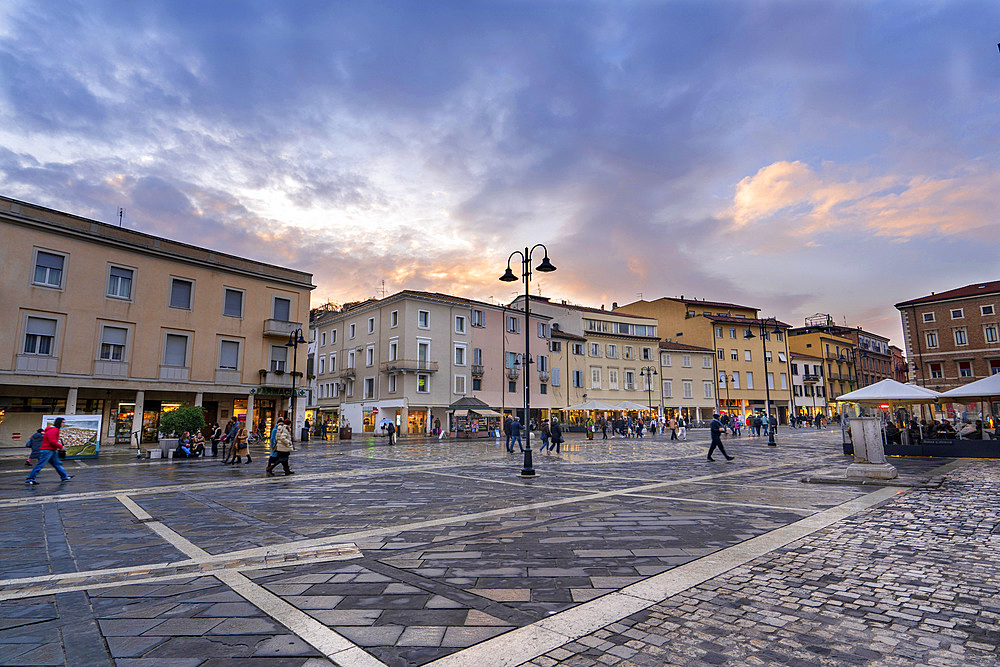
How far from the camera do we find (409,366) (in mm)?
40656

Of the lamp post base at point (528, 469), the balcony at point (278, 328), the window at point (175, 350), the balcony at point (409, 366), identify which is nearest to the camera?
the lamp post base at point (528, 469)

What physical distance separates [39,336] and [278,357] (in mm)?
11474

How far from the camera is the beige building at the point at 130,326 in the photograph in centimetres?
2350

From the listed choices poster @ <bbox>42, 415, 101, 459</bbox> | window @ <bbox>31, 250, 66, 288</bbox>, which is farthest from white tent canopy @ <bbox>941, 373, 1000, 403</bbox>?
window @ <bbox>31, 250, 66, 288</bbox>

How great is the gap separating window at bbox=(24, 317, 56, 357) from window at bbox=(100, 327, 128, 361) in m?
1.96

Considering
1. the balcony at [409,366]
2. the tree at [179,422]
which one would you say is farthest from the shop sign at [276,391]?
the tree at [179,422]

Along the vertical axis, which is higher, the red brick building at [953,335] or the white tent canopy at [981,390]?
the red brick building at [953,335]

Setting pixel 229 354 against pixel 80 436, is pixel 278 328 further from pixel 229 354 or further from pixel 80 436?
pixel 80 436

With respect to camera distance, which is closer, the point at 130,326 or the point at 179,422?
the point at 179,422

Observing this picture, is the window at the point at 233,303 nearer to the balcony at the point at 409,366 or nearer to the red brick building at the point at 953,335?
the balcony at the point at 409,366

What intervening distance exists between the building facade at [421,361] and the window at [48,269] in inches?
836

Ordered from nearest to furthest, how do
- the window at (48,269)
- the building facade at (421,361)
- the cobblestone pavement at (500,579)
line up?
the cobblestone pavement at (500,579), the window at (48,269), the building facade at (421,361)

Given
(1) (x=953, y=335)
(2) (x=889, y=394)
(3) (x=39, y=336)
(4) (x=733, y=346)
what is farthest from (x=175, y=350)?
(1) (x=953, y=335)

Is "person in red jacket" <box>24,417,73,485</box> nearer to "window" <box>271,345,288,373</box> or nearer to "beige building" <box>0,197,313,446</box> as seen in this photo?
"beige building" <box>0,197,313,446</box>
